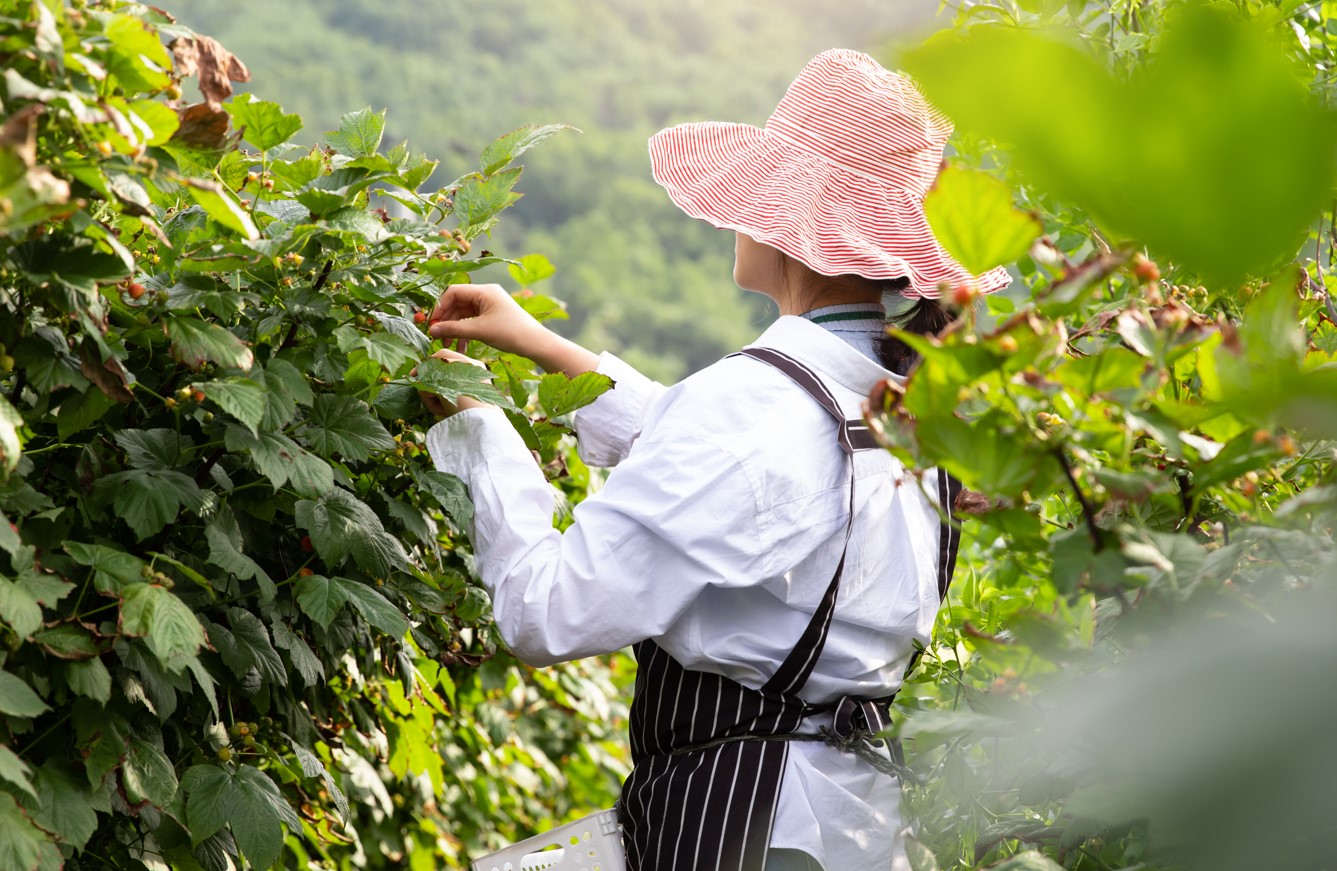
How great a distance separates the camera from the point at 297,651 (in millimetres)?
1433

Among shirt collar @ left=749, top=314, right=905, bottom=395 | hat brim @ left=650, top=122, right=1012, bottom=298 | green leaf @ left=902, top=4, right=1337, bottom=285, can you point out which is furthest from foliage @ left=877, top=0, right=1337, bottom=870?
hat brim @ left=650, top=122, right=1012, bottom=298

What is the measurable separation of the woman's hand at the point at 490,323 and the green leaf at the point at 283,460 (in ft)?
1.22

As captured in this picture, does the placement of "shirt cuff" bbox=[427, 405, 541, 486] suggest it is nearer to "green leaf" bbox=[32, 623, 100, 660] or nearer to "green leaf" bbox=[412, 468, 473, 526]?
"green leaf" bbox=[412, 468, 473, 526]

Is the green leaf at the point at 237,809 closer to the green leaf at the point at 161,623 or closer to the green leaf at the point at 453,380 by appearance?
the green leaf at the point at 161,623

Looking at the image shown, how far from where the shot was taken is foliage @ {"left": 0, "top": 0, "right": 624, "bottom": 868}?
102cm

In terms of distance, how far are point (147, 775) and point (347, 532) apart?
331 millimetres

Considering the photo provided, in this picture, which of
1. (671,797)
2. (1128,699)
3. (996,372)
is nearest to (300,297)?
(671,797)

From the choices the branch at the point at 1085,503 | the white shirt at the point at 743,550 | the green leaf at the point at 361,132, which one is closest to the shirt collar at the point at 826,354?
the white shirt at the point at 743,550

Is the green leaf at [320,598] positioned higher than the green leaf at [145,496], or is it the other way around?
the green leaf at [145,496]

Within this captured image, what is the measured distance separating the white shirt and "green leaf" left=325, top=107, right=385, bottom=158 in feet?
1.17

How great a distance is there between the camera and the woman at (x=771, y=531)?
4.70 ft

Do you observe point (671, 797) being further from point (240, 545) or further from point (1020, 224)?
point (1020, 224)

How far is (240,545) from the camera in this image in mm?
1354

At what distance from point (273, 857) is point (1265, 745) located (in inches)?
49.8
